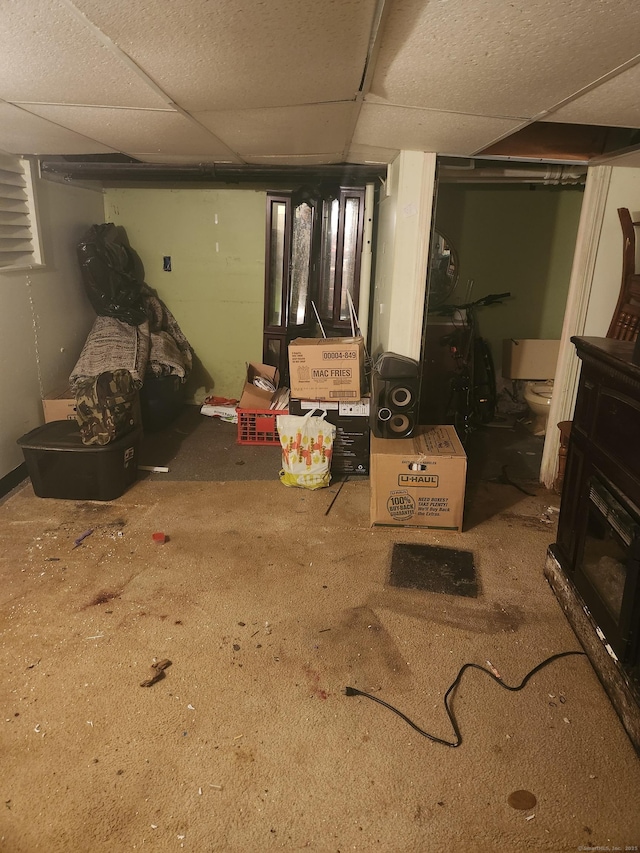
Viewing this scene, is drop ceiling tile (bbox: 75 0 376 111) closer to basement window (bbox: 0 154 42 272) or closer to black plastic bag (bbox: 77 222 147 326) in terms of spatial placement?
basement window (bbox: 0 154 42 272)

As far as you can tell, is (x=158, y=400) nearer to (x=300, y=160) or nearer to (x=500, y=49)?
(x=300, y=160)

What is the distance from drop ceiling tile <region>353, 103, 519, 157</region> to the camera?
6.59 ft

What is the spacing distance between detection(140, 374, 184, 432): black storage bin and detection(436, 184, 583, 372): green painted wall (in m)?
2.37

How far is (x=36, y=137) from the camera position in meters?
2.65

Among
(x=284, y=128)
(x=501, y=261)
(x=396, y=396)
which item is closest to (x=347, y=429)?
(x=396, y=396)

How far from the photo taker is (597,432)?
1.96 meters

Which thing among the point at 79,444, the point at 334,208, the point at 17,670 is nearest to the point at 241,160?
the point at 334,208

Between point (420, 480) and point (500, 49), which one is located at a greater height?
point (500, 49)

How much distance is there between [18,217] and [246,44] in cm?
259

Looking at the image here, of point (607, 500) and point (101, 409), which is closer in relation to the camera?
point (607, 500)

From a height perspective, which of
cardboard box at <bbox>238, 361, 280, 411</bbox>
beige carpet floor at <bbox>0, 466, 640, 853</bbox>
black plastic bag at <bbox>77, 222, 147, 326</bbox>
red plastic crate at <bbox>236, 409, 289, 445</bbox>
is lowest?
beige carpet floor at <bbox>0, 466, 640, 853</bbox>

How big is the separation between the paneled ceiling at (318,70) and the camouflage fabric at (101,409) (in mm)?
1227

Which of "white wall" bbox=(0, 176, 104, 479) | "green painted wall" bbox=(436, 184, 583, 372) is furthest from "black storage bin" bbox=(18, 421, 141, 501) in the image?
"green painted wall" bbox=(436, 184, 583, 372)

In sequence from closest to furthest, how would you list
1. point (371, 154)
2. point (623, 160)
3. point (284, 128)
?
point (284, 128) < point (623, 160) < point (371, 154)
